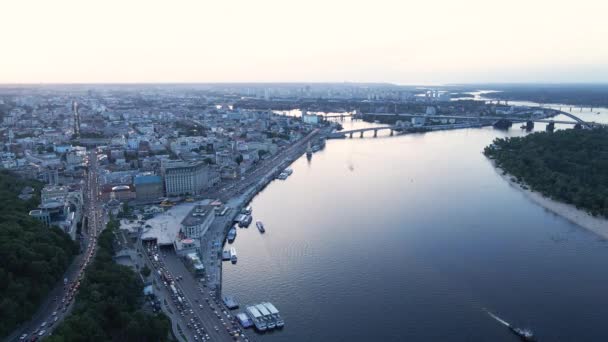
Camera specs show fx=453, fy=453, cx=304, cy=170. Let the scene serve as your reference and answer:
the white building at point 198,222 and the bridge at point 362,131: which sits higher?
the bridge at point 362,131

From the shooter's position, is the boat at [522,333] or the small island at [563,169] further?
the small island at [563,169]

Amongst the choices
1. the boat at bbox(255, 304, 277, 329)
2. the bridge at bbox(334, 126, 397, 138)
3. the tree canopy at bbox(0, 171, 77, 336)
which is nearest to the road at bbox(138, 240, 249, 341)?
the boat at bbox(255, 304, 277, 329)

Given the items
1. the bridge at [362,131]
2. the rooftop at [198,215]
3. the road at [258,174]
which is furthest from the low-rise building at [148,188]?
the bridge at [362,131]

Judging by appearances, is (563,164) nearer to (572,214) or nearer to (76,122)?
(572,214)

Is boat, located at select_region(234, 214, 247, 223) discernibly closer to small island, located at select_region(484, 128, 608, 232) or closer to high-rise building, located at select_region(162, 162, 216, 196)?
high-rise building, located at select_region(162, 162, 216, 196)

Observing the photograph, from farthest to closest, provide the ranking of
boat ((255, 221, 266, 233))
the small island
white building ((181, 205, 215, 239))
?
1. the small island
2. boat ((255, 221, 266, 233))
3. white building ((181, 205, 215, 239))

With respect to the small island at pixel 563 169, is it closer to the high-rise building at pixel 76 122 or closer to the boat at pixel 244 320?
the boat at pixel 244 320

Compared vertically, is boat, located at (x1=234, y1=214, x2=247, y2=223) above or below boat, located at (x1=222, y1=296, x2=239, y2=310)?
above

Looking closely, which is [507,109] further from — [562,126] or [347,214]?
[347,214]
